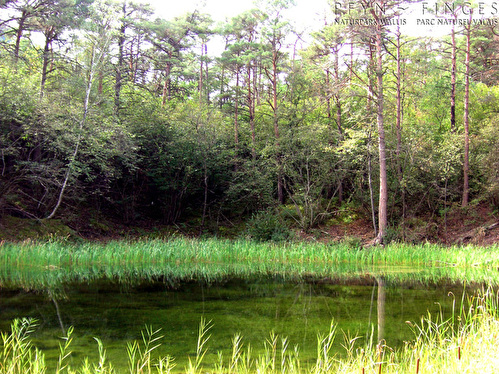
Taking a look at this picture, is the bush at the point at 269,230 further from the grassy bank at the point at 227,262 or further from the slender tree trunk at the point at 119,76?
the slender tree trunk at the point at 119,76

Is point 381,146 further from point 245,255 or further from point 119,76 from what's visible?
point 119,76

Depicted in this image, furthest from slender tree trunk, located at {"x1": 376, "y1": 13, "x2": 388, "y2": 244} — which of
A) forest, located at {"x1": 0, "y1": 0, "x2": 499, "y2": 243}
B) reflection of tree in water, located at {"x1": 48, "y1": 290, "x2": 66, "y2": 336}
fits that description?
reflection of tree in water, located at {"x1": 48, "y1": 290, "x2": 66, "y2": 336}

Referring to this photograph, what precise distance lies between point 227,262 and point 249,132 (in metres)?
11.2

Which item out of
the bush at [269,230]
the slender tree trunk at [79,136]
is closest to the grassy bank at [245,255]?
the slender tree trunk at [79,136]

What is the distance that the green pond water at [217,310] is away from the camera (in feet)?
14.1

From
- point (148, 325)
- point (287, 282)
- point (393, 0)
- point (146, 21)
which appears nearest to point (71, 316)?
point (148, 325)

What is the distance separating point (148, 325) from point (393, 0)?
47.8 ft

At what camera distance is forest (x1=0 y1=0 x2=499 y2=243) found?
14703mm

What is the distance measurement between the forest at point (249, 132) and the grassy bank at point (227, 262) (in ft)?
11.4

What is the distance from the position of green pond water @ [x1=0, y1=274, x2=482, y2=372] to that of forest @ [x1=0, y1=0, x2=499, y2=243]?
7.36 m

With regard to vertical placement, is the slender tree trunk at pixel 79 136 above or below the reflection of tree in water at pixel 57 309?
above

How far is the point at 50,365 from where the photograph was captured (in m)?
3.59

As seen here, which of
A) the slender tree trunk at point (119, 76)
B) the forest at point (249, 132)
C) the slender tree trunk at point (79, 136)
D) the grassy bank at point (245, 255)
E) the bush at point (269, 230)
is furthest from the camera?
the slender tree trunk at point (119, 76)

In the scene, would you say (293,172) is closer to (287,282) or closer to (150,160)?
(150,160)
